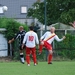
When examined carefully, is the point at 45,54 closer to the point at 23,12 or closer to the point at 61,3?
the point at 61,3

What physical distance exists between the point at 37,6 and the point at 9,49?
43.2 feet

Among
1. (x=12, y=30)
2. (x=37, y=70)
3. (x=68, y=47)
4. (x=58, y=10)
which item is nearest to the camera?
(x=37, y=70)

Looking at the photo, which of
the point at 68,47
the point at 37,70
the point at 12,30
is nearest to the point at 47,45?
the point at 37,70

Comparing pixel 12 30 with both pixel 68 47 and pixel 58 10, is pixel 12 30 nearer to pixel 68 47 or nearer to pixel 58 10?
pixel 68 47

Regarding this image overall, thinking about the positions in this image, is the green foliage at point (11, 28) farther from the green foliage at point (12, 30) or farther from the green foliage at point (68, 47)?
the green foliage at point (68, 47)

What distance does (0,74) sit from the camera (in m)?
15.4

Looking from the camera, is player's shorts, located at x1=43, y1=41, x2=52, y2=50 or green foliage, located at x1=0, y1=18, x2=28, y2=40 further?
green foliage, located at x1=0, y1=18, x2=28, y2=40

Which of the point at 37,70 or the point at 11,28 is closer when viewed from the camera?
the point at 37,70

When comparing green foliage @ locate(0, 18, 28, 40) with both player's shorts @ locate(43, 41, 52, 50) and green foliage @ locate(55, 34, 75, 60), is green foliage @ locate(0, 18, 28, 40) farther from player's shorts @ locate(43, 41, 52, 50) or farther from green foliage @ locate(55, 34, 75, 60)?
player's shorts @ locate(43, 41, 52, 50)

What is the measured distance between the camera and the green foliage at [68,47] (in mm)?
28328

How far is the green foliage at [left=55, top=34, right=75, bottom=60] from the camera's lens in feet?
92.9

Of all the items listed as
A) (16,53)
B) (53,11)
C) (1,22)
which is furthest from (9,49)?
(53,11)

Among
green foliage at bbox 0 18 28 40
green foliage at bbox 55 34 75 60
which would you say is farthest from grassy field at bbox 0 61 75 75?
green foliage at bbox 0 18 28 40

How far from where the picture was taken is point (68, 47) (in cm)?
2856
